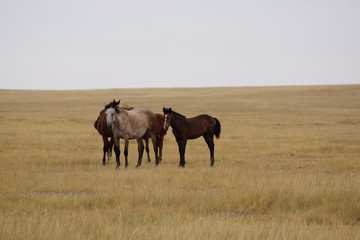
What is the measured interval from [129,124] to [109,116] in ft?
3.72

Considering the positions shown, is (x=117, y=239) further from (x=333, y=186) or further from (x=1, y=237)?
(x=333, y=186)

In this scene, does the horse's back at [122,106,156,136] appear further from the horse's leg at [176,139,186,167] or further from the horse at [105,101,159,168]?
the horse's leg at [176,139,186,167]

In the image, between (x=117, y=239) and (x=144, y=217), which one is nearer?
(x=117, y=239)

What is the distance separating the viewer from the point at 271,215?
761cm

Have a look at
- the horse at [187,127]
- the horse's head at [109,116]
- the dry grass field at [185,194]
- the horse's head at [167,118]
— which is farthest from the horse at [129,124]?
the horse's head at [167,118]

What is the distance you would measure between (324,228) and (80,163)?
9.67 m

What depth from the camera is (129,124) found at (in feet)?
48.2

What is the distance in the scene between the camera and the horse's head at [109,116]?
13.6 metres

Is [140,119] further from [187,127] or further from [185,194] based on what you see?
[185,194]

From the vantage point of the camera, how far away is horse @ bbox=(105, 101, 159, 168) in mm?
14097

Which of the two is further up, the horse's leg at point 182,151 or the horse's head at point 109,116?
the horse's head at point 109,116

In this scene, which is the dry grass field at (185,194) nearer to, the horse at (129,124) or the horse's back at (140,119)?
the horse at (129,124)

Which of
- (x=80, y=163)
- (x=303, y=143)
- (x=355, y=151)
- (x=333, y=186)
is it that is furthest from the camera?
(x=303, y=143)

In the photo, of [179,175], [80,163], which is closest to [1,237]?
[179,175]
